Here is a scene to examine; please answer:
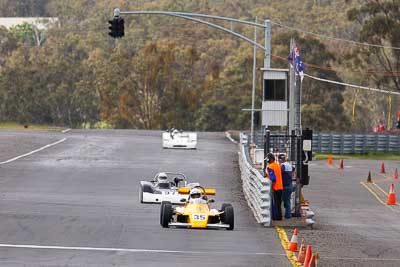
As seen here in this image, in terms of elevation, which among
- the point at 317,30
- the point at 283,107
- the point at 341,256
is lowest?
the point at 341,256

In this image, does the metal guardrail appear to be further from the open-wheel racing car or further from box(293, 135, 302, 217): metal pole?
the open-wheel racing car

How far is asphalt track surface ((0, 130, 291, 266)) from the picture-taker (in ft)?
62.4

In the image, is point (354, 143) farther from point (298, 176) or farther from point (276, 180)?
point (276, 180)

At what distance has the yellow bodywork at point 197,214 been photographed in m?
23.1

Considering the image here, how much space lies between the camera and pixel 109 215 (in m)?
27.4

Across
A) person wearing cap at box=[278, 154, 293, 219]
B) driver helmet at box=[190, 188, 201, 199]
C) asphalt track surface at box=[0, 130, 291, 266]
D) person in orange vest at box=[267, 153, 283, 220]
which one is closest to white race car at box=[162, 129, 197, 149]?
asphalt track surface at box=[0, 130, 291, 266]

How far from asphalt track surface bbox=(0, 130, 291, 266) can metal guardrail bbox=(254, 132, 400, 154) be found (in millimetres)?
12075

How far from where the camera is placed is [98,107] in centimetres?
12694

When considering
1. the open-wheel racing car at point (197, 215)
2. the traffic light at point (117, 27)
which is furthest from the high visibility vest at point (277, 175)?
the traffic light at point (117, 27)

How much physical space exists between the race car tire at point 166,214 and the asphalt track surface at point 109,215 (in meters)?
0.26

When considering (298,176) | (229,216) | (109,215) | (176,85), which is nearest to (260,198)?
A: (298,176)

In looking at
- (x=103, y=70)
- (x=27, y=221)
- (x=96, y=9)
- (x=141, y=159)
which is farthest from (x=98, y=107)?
(x=27, y=221)

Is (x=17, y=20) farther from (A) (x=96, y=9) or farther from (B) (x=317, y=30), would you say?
(B) (x=317, y=30)

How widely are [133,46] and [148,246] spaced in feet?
440
